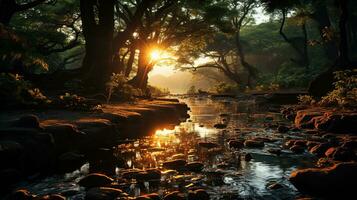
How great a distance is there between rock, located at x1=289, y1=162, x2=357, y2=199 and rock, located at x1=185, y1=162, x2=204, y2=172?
5.75ft

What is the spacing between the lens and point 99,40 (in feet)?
52.2

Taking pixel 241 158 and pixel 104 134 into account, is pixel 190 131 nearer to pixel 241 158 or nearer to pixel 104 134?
pixel 104 134

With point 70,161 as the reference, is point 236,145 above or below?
above

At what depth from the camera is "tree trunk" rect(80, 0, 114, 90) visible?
52.2 ft

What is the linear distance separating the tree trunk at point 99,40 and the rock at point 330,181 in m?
11.8

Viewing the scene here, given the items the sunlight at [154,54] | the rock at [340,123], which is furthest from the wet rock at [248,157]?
the sunlight at [154,54]

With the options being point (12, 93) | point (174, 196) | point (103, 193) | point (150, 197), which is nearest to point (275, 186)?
point (174, 196)

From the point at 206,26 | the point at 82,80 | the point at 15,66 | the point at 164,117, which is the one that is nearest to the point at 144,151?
the point at 164,117

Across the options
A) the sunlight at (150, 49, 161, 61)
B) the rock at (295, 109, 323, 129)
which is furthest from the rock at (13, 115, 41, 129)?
the sunlight at (150, 49, 161, 61)

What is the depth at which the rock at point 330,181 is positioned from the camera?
492cm

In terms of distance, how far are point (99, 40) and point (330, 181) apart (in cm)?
1268

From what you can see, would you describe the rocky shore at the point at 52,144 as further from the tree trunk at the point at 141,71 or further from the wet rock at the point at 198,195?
the tree trunk at the point at 141,71

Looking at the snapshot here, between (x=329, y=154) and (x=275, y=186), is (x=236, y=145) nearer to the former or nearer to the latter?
(x=329, y=154)

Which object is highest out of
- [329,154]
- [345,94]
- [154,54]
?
[154,54]
